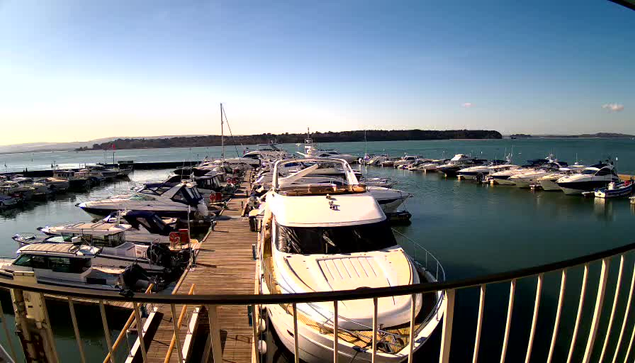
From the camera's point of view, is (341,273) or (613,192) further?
(613,192)

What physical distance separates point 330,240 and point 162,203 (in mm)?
16700

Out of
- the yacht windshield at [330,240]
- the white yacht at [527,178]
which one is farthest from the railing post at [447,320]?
the white yacht at [527,178]

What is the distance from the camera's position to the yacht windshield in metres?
7.59

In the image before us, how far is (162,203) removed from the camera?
21062mm

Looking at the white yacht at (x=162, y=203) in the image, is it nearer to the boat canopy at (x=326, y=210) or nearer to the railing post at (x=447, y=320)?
the boat canopy at (x=326, y=210)

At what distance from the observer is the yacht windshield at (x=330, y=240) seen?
759cm

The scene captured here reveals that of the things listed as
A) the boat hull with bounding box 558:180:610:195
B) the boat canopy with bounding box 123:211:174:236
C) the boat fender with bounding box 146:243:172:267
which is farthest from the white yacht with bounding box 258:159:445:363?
the boat hull with bounding box 558:180:610:195

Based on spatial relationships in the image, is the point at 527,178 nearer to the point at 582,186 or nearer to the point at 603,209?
the point at 582,186

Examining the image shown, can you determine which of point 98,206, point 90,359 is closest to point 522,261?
point 90,359

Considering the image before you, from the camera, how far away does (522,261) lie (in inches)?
615

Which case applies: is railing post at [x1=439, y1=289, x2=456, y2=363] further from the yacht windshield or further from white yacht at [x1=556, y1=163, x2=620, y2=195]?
white yacht at [x1=556, y1=163, x2=620, y2=195]

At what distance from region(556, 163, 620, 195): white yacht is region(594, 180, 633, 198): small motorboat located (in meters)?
0.94

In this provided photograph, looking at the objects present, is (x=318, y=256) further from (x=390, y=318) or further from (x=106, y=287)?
(x=106, y=287)

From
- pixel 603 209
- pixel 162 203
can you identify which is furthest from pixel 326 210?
pixel 603 209
